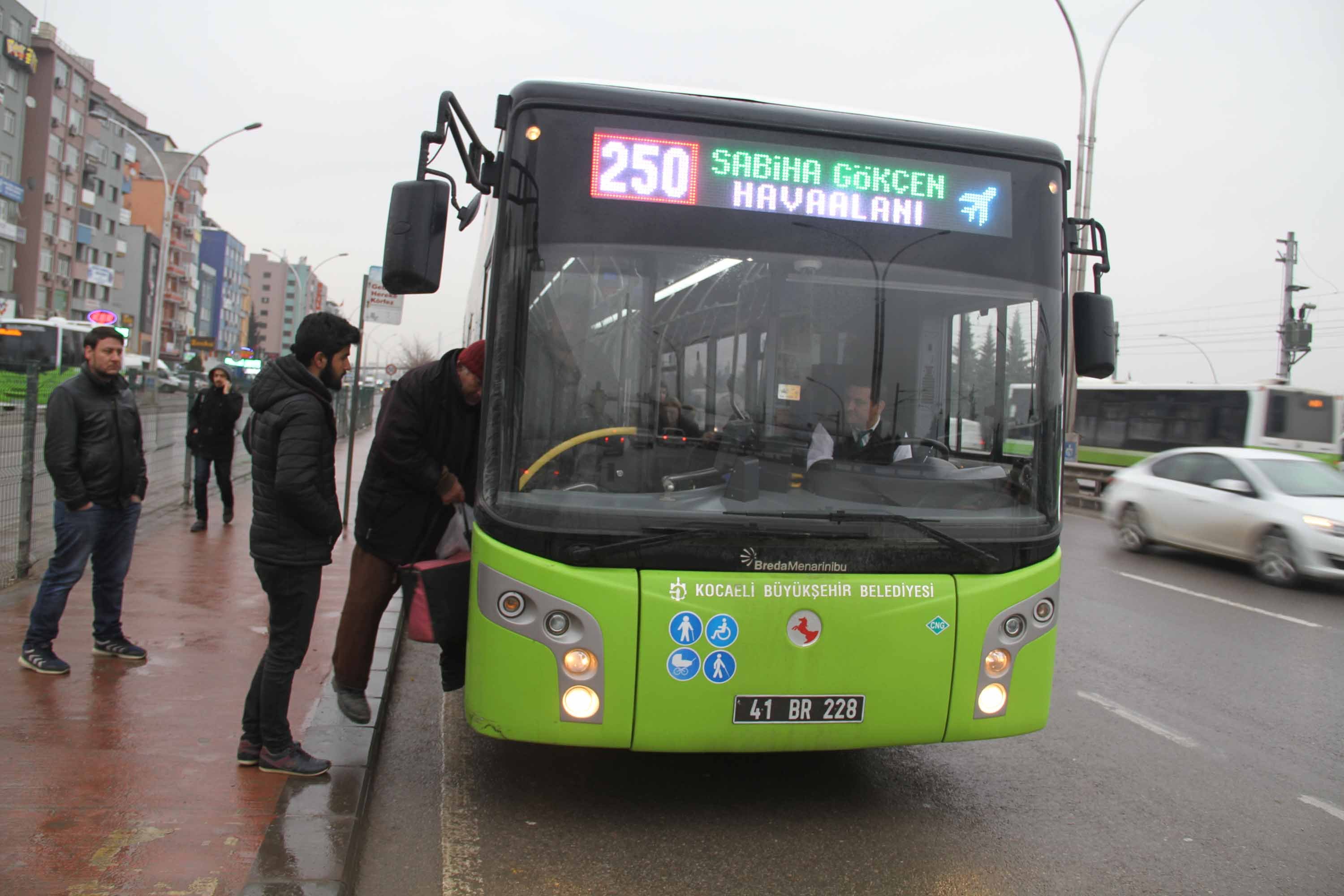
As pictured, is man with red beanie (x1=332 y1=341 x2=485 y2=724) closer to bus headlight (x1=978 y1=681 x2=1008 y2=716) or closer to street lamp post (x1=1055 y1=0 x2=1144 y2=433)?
bus headlight (x1=978 y1=681 x2=1008 y2=716)

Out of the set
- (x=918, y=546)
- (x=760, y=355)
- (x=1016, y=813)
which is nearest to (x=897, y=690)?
(x=918, y=546)

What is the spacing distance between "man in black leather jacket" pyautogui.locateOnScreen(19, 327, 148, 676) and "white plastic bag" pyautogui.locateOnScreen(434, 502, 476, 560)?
1.96 m

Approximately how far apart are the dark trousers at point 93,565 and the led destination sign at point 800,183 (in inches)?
130

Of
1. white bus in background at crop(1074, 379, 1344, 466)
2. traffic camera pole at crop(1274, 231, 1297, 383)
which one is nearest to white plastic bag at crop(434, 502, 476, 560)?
white bus in background at crop(1074, 379, 1344, 466)

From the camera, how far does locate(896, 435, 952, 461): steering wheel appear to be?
4.61 meters

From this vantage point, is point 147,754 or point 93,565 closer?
point 147,754

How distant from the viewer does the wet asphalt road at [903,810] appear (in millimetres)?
4059

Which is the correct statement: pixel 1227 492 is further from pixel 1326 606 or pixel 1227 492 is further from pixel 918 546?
pixel 918 546

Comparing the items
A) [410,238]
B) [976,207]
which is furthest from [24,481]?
[976,207]

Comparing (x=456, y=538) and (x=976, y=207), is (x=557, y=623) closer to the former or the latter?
(x=456, y=538)

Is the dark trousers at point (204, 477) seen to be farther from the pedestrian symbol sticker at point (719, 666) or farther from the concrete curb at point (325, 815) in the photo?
the pedestrian symbol sticker at point (719, 666)

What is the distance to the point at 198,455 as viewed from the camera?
38.4 ft

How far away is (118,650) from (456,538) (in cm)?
240

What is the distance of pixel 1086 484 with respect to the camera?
83.1ft
